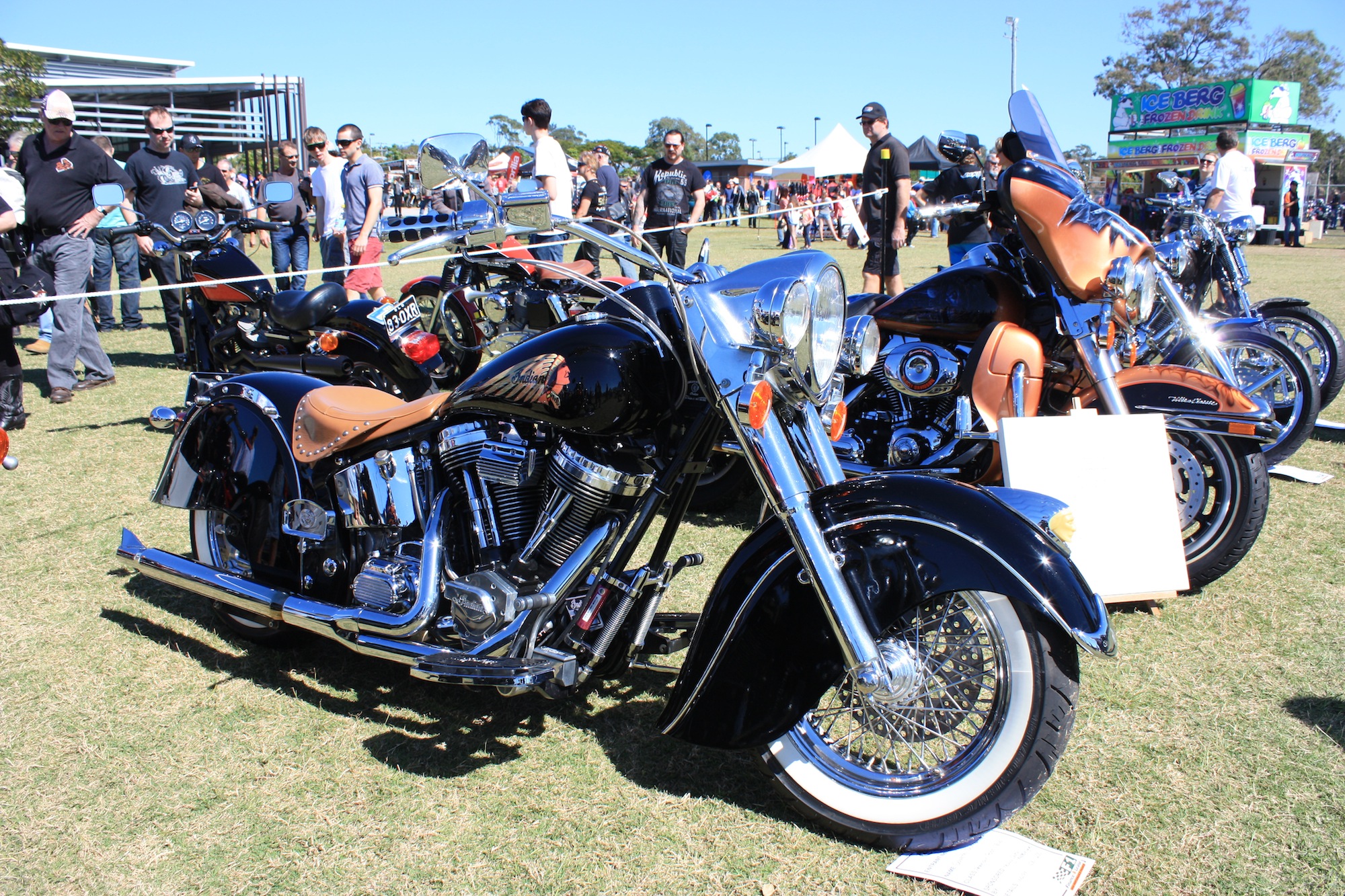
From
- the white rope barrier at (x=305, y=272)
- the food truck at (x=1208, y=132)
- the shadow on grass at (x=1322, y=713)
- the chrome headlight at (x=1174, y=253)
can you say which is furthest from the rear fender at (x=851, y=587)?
the food truck at (x=1208, y=132)

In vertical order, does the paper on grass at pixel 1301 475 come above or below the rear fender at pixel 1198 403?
below

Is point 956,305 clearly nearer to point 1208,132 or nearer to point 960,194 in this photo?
point 960,194

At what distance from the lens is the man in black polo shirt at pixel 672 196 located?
29.8 feet

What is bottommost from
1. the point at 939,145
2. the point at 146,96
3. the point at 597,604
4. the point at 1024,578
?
the point at 597,604

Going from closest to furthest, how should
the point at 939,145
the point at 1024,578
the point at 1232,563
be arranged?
1. the point at 1024,578
2. the point at 1232,563
3. the point at 939,145

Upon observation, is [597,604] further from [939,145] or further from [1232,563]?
[939,145]

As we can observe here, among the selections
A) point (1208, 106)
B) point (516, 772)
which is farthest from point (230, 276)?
point (1208, 106)

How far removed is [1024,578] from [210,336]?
6.52 meters

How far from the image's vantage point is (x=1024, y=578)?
6.17ft

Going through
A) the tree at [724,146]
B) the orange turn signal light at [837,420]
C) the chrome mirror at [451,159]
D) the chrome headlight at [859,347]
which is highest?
the tree at [724,146]

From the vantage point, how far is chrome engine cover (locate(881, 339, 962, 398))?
4008mm

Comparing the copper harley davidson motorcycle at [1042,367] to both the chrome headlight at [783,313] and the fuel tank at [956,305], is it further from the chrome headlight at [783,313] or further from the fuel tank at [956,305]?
the chrome headlight at [783,313]

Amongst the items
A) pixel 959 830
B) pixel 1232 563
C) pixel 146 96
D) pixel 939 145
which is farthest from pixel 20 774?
pixel 146 96

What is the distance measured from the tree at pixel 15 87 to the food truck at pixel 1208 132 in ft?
84.4
